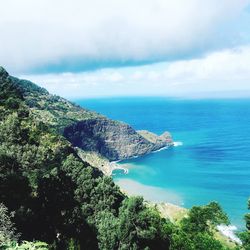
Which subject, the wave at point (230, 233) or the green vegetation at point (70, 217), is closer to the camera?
the green vegetation at point (70, 217)

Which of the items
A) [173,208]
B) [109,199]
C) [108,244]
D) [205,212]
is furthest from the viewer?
[173,208]

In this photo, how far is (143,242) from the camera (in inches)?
1772

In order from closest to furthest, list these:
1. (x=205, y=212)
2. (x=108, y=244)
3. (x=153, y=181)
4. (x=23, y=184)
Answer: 1. (x=23, y=184)
2. (x=108, y=244)
3. (x=205, y=212)
4. (x=153, y=181)

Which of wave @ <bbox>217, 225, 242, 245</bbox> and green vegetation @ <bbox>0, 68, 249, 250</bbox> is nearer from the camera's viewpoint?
green vegetation @ <bbox>0, 68, 249, 250</bbox>

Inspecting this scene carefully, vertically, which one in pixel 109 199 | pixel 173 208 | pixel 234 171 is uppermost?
pixel 234 171

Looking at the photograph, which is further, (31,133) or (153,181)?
(153,181)

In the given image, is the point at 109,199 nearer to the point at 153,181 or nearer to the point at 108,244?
the point at 108,244

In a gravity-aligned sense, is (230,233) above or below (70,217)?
above

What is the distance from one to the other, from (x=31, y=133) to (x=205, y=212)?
38111mm

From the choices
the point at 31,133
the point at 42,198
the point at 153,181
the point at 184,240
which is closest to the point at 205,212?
the point at 184,240

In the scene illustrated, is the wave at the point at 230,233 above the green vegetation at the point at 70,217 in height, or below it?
above

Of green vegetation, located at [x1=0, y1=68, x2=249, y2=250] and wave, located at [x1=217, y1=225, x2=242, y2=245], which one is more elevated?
wave, located at [x1=217, y1=225, x2=242, y2=245]

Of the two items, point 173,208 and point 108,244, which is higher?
point 173,208

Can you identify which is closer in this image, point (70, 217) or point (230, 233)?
point (70, 217)
